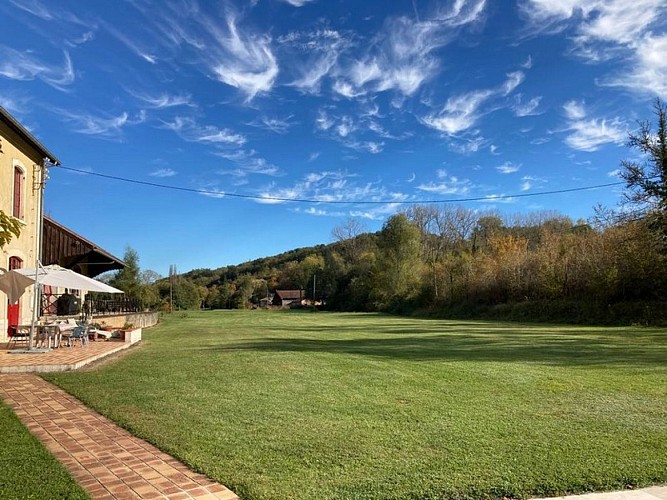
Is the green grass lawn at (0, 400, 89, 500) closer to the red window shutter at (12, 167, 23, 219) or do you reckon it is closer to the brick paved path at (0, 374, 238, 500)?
the brick paved path at (0, 374, 238, 500)

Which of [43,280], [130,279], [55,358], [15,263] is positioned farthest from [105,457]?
[130,279]

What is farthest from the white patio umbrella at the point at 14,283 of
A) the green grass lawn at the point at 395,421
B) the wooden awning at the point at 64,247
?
the wooden awning at the point at 64,247

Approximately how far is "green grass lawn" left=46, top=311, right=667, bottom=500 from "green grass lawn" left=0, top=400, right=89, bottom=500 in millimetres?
940

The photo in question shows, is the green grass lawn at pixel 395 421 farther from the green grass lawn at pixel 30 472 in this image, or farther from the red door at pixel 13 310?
the red door at pixel 13 310

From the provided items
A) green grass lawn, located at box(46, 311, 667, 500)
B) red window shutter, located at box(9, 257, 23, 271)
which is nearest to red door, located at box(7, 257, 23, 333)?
red window shutter, located at box(9, 257, 23, 271)

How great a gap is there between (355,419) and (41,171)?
1604cm

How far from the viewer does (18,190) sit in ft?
51.9

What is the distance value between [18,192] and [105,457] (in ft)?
47.3

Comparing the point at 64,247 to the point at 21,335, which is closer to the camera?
the point at 21,335

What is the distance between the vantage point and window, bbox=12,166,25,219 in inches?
614

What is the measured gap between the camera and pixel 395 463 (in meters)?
4.32

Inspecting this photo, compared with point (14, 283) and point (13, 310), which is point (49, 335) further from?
point (13, 310)

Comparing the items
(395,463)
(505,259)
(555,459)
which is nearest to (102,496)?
(395,463)

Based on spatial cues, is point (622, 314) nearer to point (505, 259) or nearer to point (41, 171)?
point (505, 259)
